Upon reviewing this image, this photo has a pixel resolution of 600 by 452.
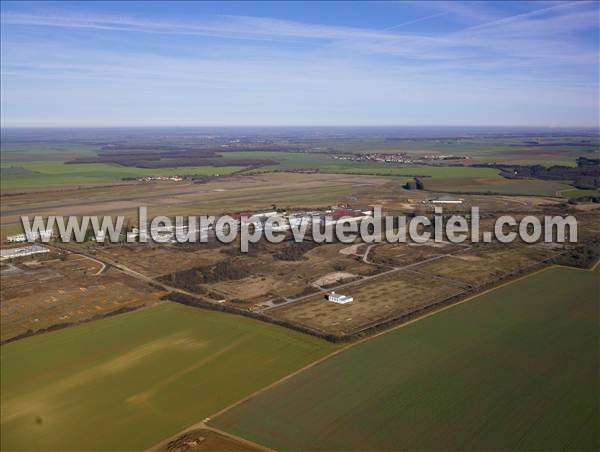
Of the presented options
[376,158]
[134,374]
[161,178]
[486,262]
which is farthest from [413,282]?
[376,158]

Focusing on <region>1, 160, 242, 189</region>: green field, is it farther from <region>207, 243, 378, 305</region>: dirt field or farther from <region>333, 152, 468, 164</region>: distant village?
<region>207, 243, 378, 305</region>: dirt field

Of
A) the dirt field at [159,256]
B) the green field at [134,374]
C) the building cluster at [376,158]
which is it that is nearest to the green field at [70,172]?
the building cluster at [376,158]

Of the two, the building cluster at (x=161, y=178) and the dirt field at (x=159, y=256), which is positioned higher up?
the building cluster at (x=161, y=178)

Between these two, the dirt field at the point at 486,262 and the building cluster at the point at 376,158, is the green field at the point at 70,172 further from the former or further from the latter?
the dirt field at the point at 486,262

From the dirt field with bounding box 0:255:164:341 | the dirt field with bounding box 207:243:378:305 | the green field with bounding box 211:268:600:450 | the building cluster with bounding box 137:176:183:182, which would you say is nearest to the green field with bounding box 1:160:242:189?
the building cluster with bounding box 137:176:183:182

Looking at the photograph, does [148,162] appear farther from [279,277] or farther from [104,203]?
[279,277]

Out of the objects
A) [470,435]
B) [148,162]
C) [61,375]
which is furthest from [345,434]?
[148,162]

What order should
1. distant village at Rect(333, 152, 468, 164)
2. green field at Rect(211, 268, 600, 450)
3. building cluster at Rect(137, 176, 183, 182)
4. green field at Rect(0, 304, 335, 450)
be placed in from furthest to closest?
distant village at Rect(333, 152, 468, 164) → building cluster at Rect(137, 176, 183, 182) → green field at Rect(0, 304, 335, 450) → green field at Rect(211, 268, 600, 450)

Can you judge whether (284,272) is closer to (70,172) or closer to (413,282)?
(413,282)
